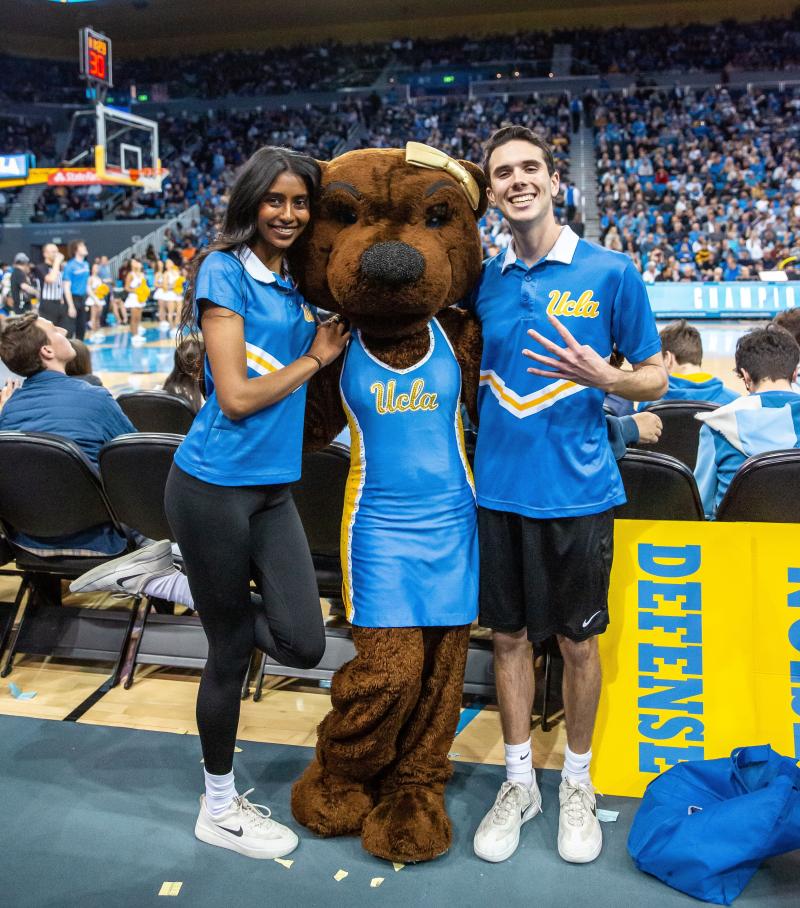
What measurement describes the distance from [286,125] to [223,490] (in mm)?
25905

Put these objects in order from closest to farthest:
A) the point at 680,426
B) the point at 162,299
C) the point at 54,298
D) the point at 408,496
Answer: the point at 408,496
the point at 680,426
the point at 54,298
the point at 162,299

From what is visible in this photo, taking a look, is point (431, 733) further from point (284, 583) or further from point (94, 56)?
point (94, 56)

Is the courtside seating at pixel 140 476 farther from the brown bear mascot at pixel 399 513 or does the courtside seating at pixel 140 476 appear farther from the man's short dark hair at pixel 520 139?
the man's short dark hair at pixel 520 139

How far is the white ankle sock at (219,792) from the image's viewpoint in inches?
83.8

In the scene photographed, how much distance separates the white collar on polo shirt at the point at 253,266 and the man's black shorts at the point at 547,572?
78cm

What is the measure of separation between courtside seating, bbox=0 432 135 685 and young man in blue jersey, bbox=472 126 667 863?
4.73ft

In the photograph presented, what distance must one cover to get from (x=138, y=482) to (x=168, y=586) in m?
0.35

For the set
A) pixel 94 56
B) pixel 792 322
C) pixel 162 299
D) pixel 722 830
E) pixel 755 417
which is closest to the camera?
pixel 722 830

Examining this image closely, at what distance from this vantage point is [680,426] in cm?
360

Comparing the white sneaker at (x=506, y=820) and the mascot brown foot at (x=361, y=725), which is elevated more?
the mascot brown foot at (x=361, y=725)

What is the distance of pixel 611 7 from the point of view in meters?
24.7

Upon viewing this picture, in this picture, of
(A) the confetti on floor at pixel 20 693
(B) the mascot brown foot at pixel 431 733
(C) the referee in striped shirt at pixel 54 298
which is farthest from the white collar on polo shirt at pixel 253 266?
(C) the referee in striped shirt at pixel 54 298

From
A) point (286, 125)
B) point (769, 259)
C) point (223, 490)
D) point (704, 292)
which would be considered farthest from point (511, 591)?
point (286, 125)

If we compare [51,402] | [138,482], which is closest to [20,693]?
[138,482]
